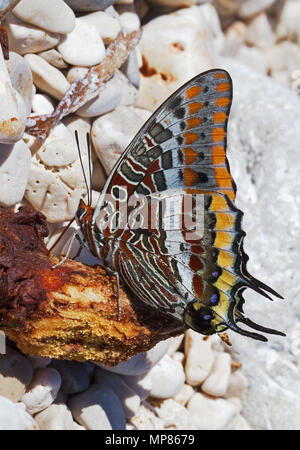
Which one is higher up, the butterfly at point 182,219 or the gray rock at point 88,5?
the gray rock at point 88,5

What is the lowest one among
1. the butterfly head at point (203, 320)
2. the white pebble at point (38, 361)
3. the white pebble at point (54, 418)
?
the white pebble at point (54, 418)

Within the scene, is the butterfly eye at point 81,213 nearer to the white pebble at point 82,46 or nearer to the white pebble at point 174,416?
the white pebble at point 82,46

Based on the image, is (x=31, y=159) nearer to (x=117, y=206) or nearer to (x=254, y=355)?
(x=117, y=206)

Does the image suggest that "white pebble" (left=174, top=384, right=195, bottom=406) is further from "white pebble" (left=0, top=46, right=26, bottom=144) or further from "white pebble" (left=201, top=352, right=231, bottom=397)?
"white pebble" (left=0, top=46, right=26, bottom=144)

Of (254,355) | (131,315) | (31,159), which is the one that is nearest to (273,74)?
(254,355)

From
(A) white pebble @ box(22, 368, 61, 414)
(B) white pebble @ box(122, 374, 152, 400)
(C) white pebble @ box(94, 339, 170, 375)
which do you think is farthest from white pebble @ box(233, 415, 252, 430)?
(A) white pebble @ box(22, 368, 61, 414)

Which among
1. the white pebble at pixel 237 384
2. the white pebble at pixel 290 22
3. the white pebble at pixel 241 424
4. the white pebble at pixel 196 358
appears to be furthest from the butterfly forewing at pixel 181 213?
the white pebble at pixel 290 22
